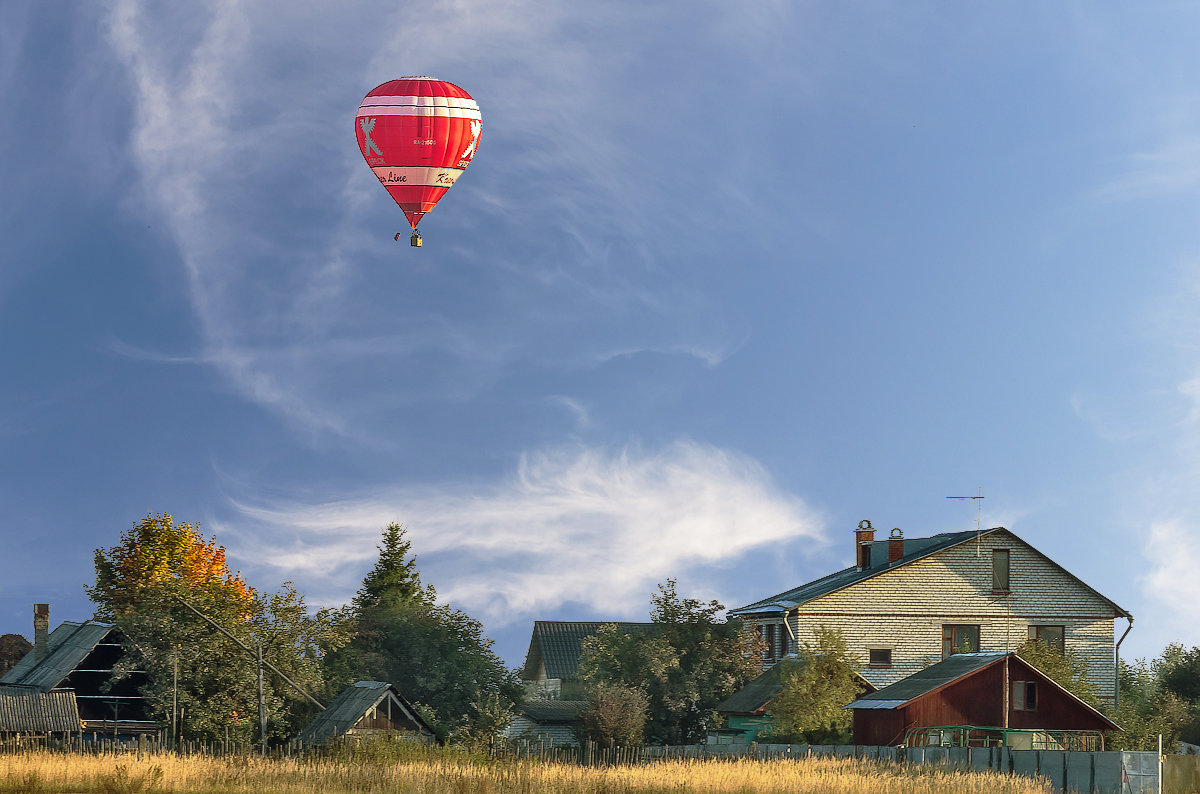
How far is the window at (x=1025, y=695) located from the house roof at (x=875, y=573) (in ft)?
42.3

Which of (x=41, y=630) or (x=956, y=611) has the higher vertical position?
(x=956, y=611)

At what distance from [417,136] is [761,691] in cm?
2550

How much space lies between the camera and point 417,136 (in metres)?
54.5

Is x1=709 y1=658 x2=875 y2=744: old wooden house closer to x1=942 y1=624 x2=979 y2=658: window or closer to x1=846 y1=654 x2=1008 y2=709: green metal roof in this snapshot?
x1=846 y1=654 x2=1008 y2=709: green metal roof

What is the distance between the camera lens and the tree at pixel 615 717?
58.5m

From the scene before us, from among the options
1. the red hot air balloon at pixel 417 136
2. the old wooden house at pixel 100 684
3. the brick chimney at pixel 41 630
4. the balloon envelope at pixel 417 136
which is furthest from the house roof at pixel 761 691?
the brick chimney at pixel 41 630

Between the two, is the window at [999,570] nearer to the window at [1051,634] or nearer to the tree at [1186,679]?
the window at [1051,634]

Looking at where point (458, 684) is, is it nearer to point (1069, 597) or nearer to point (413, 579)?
point (413, 579)

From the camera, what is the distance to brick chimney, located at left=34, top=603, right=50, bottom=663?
71688 mm

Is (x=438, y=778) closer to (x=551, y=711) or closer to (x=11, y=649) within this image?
(x=551, y=711)

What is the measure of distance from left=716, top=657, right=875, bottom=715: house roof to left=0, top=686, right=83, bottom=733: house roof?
26544mm

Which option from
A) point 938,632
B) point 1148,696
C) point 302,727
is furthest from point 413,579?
point 1148,696

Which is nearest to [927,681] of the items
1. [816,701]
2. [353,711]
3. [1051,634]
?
[816,701]

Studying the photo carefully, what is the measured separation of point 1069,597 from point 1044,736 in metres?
16.5
